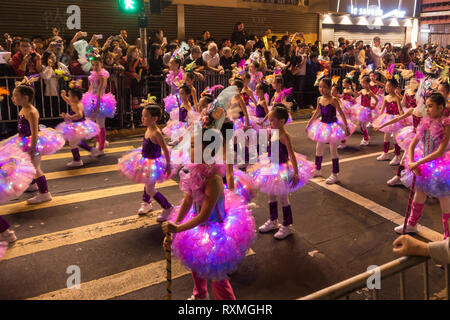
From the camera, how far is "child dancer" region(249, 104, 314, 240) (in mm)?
5289

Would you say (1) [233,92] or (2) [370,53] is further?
(2) [370,53]

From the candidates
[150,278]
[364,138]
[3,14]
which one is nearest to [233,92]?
[150,278]

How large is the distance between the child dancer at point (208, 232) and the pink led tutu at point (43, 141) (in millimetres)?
4093

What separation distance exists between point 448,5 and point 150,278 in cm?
3742

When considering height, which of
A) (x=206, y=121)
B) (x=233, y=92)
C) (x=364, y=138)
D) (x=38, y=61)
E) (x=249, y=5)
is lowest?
(x=364, y=138)

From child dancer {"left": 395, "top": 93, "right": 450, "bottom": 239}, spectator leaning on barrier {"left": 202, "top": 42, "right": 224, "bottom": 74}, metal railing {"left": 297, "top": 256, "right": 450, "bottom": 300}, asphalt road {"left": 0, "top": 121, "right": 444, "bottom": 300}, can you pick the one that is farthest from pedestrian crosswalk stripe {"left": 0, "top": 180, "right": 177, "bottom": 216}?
spectator leaning on barrier {"left": 202, "top": 42, "right": 224, "bottom": 74}

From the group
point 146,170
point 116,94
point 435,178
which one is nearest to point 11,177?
point 146,170

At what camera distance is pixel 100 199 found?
22.2ft

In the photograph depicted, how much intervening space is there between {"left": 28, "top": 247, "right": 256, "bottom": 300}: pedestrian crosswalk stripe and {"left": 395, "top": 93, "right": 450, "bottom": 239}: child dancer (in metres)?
3.18

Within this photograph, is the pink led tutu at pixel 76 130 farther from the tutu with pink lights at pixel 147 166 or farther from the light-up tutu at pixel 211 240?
the light-up tutu at pixel 211 240

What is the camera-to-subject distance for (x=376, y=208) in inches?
252

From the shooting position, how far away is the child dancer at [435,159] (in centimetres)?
490
